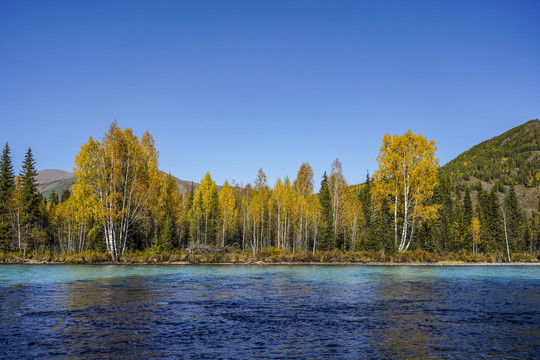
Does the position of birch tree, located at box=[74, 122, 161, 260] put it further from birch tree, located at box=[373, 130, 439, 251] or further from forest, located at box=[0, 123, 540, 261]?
birch tree, located at box=[373, 130, 439, 251]

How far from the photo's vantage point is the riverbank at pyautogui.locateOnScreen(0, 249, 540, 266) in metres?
44.4

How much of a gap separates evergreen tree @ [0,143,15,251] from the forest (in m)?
0.16

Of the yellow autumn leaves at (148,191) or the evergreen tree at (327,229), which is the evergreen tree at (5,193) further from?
the evergreen tree at (327,229)

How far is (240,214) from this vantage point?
81.9 meters

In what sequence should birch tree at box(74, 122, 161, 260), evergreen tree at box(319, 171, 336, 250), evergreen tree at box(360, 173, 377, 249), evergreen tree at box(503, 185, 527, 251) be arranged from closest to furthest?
1. birch tree at box(74, 122, 161, 260)
2. evergreen tree at box(360, 173, 377, 249)
3. evergreen tree at box(319, 171, 336, 250)
4. evergreen tree at box(503, 185, 527, 251)

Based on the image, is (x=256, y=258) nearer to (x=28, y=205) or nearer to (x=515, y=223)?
(x=28, y=205)

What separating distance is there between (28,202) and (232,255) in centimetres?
3649

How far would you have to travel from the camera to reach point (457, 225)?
269 feet

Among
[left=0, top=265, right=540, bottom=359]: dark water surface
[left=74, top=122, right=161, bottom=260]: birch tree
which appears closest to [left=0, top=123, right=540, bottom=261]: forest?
[left=74, top=122, right=161, bottom=260]: birch tree

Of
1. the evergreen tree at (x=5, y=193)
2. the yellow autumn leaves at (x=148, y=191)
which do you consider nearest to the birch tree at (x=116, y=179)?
the yellow autumn leaves at (x=148, y=191)

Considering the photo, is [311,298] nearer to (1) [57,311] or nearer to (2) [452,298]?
(2) [452,298]

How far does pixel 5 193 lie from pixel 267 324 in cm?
6544

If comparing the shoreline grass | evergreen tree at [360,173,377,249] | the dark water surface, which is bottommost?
the shoreline grass

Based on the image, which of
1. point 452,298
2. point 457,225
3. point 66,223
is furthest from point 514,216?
point 66,223
